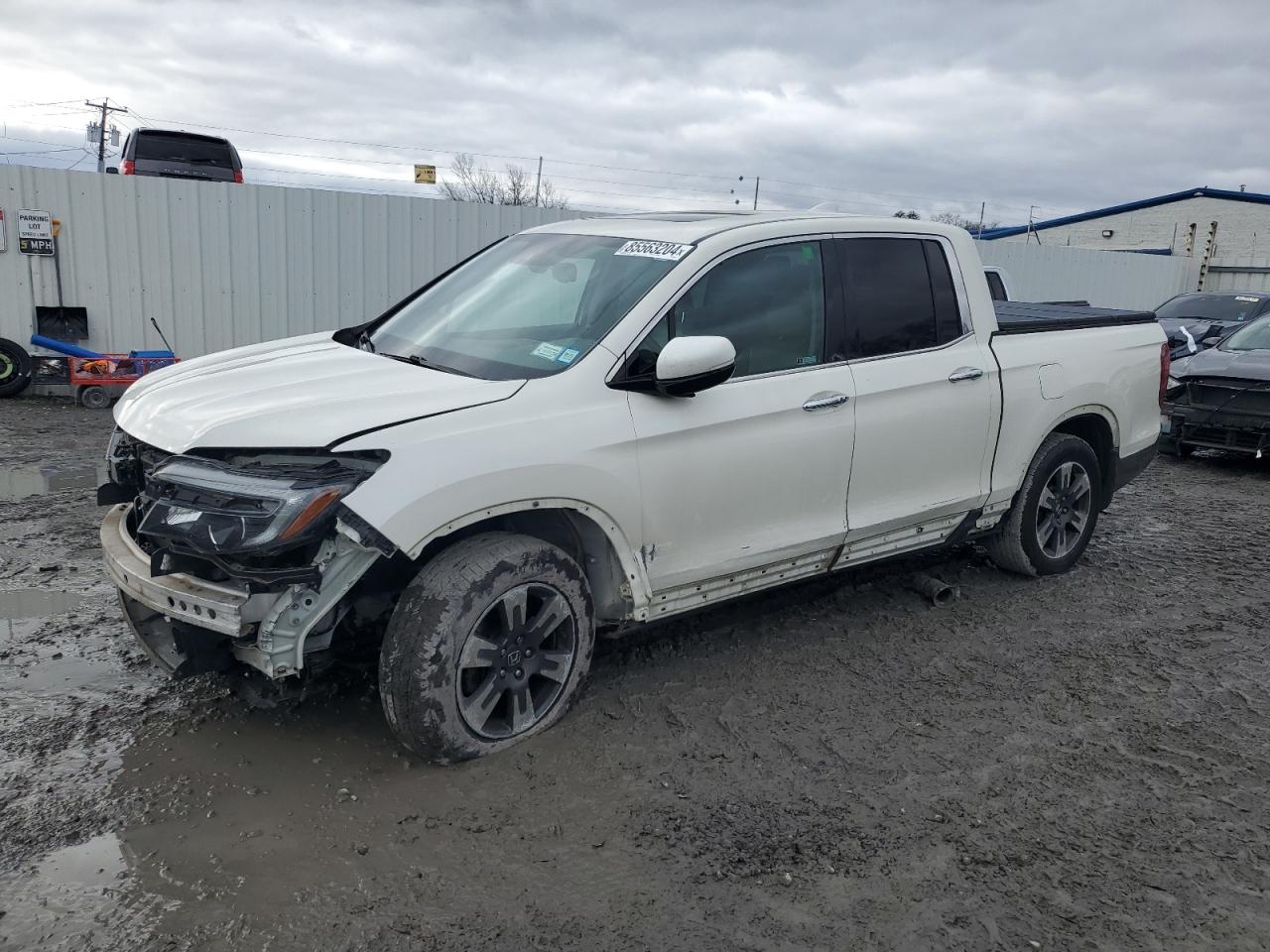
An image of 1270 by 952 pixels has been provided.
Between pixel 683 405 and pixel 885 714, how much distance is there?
1501mm

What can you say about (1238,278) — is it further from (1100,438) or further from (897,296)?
(897,296)

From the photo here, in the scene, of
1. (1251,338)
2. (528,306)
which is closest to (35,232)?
(528,306)

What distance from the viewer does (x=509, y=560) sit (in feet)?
11.2

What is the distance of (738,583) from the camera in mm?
4117

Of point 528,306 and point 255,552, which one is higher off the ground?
point 528,306

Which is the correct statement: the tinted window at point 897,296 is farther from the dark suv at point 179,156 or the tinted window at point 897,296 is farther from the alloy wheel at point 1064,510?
the dark suv at point 179,156

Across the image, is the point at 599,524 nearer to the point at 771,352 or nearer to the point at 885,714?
the point at 771,352

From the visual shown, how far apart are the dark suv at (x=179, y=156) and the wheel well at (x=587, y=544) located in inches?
509

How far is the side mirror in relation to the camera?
3537mm

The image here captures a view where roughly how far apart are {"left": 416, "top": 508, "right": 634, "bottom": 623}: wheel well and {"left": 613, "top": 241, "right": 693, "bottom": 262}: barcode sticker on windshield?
1112mm

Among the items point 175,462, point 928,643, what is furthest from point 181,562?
point 928,643

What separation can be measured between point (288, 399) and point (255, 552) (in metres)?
0.67

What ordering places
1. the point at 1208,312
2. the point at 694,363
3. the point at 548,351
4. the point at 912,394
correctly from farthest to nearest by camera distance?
the point at 1208,312 < the point at 912,394 < the point at 548,351 < the point at 694,363

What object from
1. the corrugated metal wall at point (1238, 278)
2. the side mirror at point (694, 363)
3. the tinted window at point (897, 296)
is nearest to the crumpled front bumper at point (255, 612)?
the side mirror at point (694, 363)
